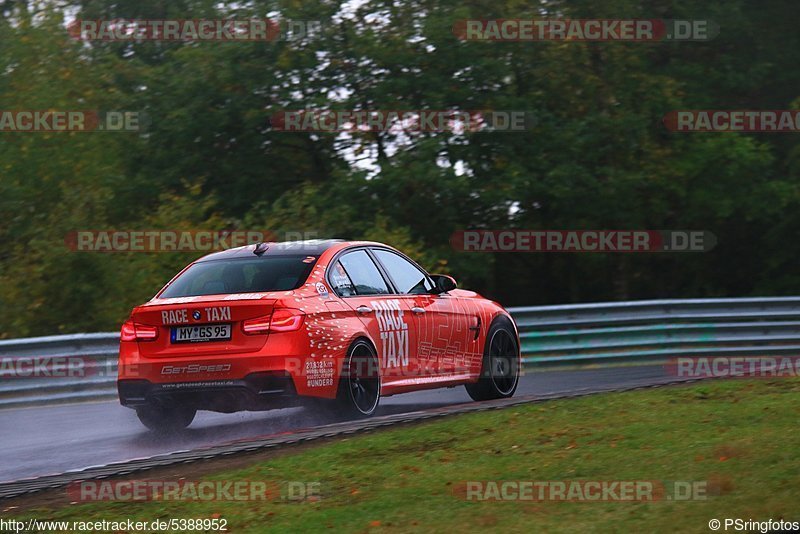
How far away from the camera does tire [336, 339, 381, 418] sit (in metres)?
10.9

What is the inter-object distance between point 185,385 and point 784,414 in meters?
4.67

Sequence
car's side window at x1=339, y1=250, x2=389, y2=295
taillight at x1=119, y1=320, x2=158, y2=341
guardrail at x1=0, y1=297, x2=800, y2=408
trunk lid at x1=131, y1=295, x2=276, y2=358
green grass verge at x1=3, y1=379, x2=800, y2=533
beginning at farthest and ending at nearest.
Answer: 1. guardrail at x1=0, y1=297, x2=800, y2=408
2. car's side window at x1=339, y1=250, x2=389, y2=295
3. taillight at x1=119, y1=320, x2=158, y2=341
4. trunk lid at x1=131, y1=295, x2=276, y2=358
5. green grass verge at x1=3, y1=379, x2=800, y2=533

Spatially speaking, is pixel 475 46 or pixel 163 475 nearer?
pixel 163 475

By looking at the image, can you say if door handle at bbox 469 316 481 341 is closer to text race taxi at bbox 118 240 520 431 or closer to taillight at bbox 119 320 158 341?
text race taxi at bbox 118 240 520 431

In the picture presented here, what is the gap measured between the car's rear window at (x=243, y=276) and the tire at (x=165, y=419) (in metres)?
1.11

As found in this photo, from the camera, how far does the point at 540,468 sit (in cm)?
810

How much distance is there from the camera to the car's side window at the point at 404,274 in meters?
12.3

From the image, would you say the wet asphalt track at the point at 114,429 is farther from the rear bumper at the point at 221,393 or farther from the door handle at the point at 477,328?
the door handle at the point at 477,328

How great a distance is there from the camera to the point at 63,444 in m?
11.4

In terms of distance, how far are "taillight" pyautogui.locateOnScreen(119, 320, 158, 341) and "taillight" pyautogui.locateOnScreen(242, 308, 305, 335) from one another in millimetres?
837

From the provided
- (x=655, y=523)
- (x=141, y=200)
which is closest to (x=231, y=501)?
(x=655, y=523)

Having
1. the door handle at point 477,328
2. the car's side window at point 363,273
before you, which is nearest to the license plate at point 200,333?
the car's side window at point 363,273

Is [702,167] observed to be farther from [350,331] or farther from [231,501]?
[231,501]

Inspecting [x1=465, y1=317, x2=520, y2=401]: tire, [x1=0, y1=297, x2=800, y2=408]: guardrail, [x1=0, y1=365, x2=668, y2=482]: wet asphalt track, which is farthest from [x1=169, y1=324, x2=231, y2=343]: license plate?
[x1=0, y1=297, x2=800, y2=408]: guardrail
